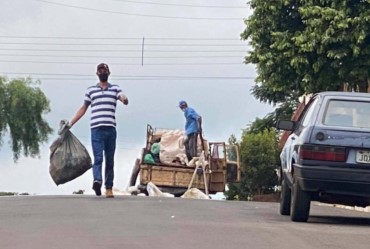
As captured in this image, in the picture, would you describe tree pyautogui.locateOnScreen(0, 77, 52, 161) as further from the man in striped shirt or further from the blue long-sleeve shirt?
the man in striped shirt

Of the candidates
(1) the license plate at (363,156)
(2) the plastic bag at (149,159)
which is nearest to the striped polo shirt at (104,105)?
(1) the license plate at (363,156)

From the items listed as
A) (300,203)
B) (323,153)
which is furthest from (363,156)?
(300,203)

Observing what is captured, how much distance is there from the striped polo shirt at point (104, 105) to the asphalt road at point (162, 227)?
4.31ft

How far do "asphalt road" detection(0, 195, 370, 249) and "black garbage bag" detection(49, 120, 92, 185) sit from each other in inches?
83.2

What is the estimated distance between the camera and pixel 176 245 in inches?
400

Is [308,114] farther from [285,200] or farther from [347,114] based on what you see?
[285,200]

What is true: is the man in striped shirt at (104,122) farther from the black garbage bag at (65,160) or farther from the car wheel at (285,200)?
the car wheel at (285,200)

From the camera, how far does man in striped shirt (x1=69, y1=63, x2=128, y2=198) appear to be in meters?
16.6

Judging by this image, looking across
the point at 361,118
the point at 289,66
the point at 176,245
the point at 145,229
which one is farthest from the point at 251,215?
the point at 289,66

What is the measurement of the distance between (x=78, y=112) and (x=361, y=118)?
5514mm

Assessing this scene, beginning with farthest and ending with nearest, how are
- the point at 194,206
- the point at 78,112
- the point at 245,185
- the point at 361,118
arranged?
1. the point at 245,185
2. the point at 78,112
3. the point at 194,206
4. the point at 361,118

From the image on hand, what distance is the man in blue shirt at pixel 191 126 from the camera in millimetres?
28103

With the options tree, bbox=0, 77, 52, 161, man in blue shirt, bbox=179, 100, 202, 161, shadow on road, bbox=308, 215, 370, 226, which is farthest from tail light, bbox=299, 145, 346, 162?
tree, bbox=0, 77, 52, 161

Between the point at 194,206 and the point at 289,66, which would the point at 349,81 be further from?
the point at 194,206
